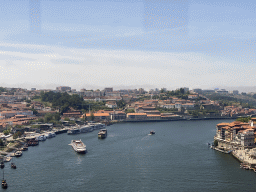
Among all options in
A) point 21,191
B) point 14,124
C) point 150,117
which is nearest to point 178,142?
point 21,191

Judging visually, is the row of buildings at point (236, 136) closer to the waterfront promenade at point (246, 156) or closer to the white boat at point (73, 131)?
the waterfront promenade at point (246, 156)

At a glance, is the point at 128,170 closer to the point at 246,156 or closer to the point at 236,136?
the point at 246,156

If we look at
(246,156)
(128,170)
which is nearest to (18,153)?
(128,170)

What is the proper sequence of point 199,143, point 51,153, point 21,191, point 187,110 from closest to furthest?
point 21,191 → point 51,153 → point 199,143 → point 187,110

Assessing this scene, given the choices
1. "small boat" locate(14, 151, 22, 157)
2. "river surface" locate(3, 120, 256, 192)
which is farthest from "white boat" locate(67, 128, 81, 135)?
"small boat" locate(14, 151, 22, 157)

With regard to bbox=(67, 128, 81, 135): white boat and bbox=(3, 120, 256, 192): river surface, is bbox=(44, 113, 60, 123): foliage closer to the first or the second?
bbox=(67, 128, 81, 135): white boat

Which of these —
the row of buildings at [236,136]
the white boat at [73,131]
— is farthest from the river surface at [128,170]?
the white boat at [73,131]

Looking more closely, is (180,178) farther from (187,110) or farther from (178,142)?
(187,110)

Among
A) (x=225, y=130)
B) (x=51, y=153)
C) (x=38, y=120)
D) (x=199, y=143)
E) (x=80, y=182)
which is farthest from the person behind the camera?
(x=38, y=120)
